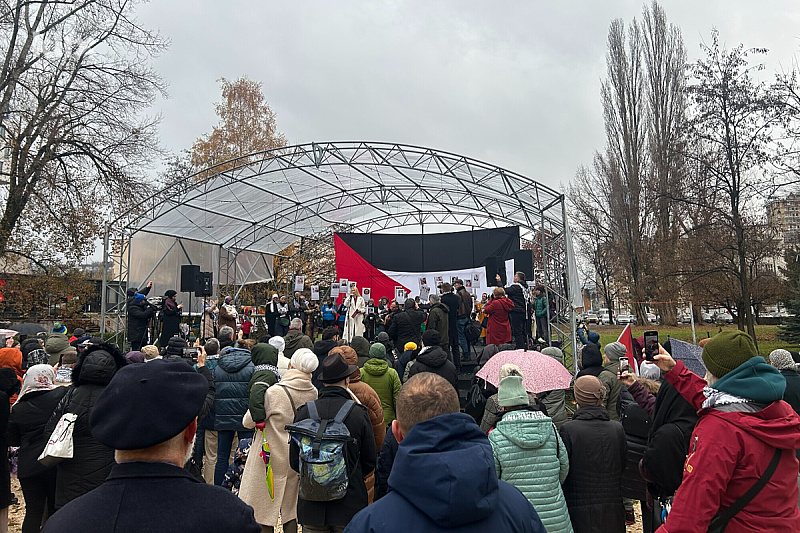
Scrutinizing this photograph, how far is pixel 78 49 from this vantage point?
1625cm

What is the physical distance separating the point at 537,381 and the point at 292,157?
1101 cm

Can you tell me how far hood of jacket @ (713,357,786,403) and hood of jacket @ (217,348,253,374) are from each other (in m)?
4.01

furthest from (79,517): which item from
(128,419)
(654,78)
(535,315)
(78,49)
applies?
(654,78)

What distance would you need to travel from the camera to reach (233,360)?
4.94 m

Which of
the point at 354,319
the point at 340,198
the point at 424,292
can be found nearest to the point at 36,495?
the point at 354,319

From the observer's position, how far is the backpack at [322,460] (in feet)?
9.90

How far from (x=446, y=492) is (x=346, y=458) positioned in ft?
6.20

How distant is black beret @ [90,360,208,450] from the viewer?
132 centimetres

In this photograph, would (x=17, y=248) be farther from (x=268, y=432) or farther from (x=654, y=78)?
(x=654, y=78)

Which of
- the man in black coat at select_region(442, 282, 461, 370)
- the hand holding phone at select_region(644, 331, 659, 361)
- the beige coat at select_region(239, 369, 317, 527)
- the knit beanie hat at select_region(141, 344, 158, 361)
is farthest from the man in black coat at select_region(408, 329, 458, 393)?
the man in black coat at select_region(442, 282, 461, 370)

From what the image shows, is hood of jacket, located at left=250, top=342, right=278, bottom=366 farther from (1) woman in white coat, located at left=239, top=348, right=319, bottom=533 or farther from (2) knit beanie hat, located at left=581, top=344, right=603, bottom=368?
(2) knit beanie hat, located at left=581, top=344, right=603, bottom=368

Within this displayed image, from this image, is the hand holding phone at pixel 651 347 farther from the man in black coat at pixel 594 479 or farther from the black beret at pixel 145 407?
the black beret at pixel 145 407

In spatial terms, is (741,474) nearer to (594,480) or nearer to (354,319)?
(594,480)

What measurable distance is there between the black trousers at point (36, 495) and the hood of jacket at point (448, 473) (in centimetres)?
337
